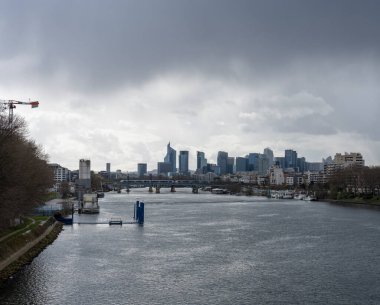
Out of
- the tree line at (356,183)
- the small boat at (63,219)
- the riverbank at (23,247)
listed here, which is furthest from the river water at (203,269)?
the tree line at (356,183)

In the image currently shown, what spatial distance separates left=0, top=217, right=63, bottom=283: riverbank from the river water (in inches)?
23.0

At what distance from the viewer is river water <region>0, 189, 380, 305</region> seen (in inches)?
891

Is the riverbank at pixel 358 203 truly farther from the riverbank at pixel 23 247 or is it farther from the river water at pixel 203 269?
the riverbank at pixel 23 247

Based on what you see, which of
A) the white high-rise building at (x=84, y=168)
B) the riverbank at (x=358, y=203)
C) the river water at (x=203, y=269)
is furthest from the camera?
the riverbank at (x=358, y=203)

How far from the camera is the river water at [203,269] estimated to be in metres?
22.6

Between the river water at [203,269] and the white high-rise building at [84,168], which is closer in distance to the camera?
the river water at [203,269]

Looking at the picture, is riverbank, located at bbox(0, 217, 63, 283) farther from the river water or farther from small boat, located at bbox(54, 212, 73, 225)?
small boat, located at bbox(54, 212, 73, 225)

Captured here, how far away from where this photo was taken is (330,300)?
72.2 feet

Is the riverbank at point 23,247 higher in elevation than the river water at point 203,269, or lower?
higher

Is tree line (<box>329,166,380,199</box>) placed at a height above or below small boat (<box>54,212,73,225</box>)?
above

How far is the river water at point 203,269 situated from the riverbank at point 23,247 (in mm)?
583

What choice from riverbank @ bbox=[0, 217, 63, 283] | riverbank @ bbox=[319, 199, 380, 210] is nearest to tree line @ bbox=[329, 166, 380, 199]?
riverbank @ bbox=[319, 199, 380, 210]

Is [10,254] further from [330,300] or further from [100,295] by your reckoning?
[330,300]

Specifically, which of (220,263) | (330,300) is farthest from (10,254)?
(330,300)
